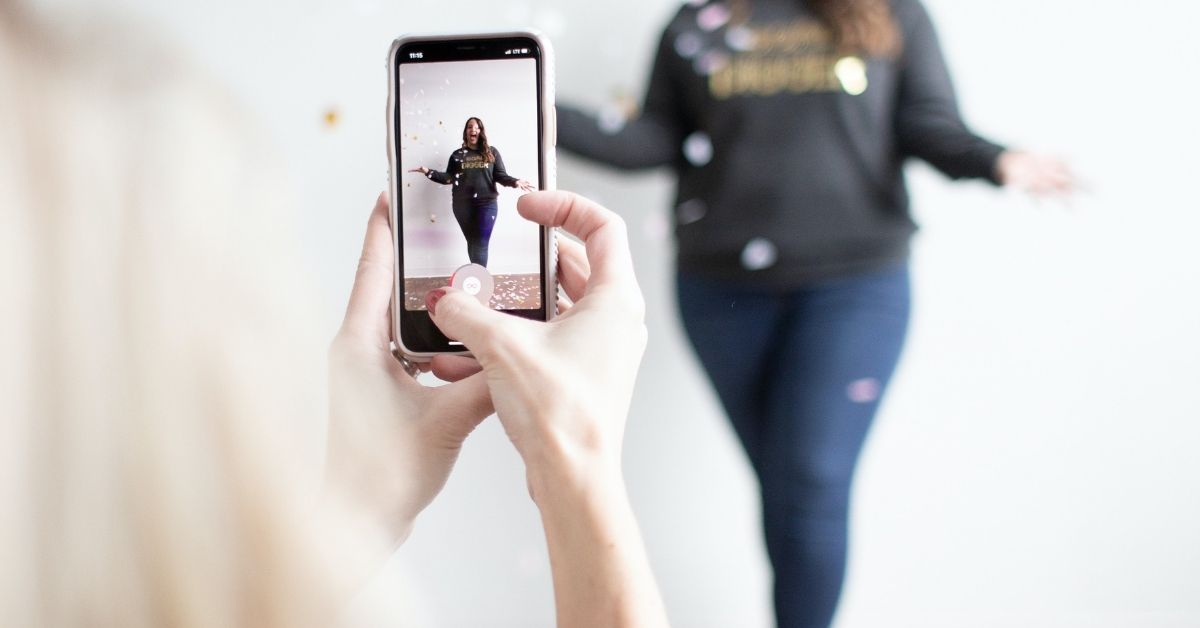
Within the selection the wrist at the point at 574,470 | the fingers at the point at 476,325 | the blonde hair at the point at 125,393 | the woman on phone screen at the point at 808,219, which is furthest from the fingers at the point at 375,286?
the woman on phone screen at the point at 808,219

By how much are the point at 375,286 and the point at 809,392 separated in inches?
23.0

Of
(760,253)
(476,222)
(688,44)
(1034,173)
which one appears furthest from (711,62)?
(476,222)

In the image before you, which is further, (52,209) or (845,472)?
(845,472)

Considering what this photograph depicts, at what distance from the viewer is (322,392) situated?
29 cm

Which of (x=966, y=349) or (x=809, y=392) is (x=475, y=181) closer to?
(x=809, y=392)

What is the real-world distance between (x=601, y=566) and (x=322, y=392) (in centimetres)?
17

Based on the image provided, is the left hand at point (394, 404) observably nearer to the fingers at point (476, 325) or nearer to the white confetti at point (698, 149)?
the fingers at point (476, 325)

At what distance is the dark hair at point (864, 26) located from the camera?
1066mm

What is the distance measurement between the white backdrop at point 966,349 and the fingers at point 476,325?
0.77 metres

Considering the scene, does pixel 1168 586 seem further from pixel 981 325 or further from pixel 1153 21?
pixel 1153 21

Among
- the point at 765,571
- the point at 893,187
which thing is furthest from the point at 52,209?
the point at 765,571

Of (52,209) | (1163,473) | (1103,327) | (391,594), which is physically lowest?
(1163,473)

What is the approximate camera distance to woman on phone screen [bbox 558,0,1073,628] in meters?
1.02

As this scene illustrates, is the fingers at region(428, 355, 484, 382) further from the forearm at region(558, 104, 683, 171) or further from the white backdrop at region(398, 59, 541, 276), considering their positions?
the forearm at region(558, 104, 683, 171)
